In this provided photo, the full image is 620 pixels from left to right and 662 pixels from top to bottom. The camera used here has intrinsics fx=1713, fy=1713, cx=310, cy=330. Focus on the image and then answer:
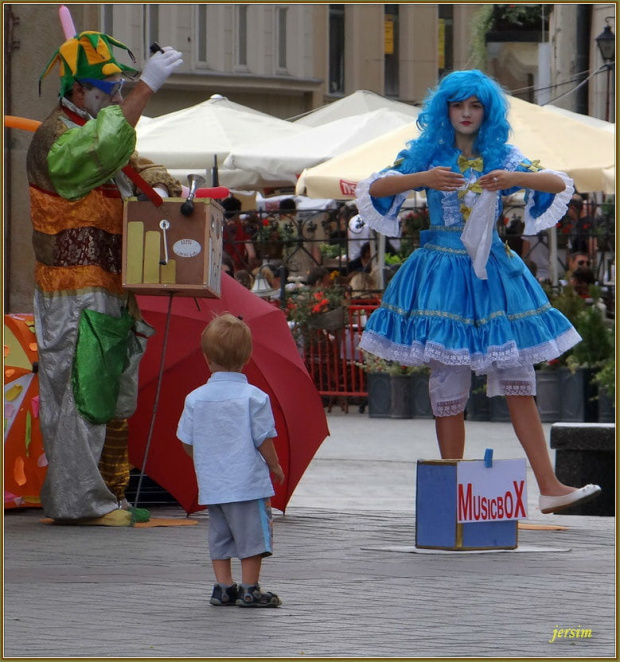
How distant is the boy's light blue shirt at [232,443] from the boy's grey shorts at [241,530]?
58 mm

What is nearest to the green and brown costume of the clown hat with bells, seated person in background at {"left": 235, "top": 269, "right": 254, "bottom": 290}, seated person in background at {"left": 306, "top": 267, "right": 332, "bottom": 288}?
the clown hat with bells

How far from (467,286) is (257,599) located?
6.97 feet

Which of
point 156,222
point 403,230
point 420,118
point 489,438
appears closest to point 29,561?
point 156,222

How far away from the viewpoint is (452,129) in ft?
24.4

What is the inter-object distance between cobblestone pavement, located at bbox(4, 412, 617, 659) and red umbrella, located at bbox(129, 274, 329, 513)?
27 cm

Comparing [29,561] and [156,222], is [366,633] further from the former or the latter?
[156,222]

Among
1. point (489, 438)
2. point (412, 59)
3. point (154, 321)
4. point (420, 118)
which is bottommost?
point (489, 438)

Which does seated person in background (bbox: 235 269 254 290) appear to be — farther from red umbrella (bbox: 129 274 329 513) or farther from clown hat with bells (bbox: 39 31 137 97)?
clown hat with bells (bbox: 39 31 137 97)

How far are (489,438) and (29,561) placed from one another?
653cm

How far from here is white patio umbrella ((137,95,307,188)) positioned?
18078mm

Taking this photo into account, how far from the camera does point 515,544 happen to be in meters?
7.03

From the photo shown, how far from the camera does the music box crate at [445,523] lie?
22.4 ft

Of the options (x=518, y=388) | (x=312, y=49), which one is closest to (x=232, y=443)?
(x=518, y=388)

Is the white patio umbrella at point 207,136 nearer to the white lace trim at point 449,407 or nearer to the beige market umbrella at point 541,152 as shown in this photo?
the beige market umbrella at point 541,152
